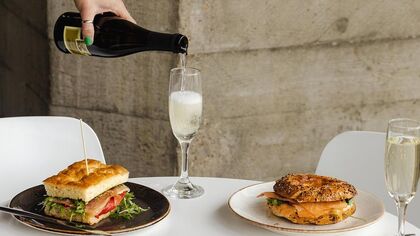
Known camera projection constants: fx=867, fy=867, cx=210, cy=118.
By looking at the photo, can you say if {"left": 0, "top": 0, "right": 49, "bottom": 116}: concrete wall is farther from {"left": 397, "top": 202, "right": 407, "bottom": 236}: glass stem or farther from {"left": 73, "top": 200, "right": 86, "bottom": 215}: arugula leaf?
{"left": 397, "top": 202, "right": 407, "bottom": 236}: glass stem

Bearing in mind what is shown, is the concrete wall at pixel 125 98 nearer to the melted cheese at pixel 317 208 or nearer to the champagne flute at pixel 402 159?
the melted cheese at pixel 317 208

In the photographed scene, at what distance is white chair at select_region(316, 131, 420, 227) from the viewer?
2447 millimetres

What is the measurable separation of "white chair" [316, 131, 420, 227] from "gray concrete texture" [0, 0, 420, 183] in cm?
97

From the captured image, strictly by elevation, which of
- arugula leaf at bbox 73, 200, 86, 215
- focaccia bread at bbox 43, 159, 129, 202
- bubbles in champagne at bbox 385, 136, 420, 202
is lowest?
arugula leaf at bbox 73, 200, 86, 215

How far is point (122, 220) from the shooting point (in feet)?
5.79

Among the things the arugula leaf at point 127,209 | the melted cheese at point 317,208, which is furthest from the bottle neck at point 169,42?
the melted cheese at point 317,208

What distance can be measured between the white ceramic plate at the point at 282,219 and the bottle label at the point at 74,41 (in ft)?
1.93

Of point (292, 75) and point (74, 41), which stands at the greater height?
point (74, 41)

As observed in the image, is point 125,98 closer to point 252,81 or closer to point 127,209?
point 252,81

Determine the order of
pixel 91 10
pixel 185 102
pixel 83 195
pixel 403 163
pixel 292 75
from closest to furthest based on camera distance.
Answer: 1. pixel 403 163
2. pixel 83 195
3. pixel 185 102
4. pixel 91 10
5. pixel 292 75

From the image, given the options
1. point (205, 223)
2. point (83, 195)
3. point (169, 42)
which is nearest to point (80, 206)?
point (83, 195)

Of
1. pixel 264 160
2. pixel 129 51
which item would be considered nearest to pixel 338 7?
pixel 264 160

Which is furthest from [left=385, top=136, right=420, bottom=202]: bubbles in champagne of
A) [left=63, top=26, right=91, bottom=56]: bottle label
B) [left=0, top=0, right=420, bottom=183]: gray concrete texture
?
[left=0, top=0, right=420, bottom=183]: gray concrete texture

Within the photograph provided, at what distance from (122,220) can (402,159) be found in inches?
22.5
